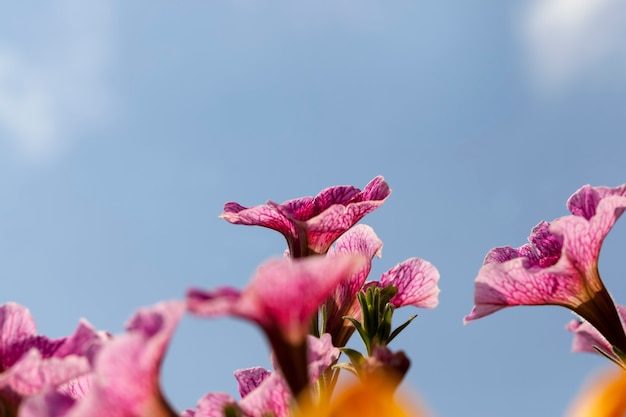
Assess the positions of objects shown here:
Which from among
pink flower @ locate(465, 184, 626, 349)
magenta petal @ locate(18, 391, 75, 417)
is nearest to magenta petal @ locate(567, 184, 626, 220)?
pink flower @ locate(465, 184, 626, 349)

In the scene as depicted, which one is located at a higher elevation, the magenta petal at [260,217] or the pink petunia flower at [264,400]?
the magenta petal at [260,217]

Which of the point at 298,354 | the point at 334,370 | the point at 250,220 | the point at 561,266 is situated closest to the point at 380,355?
the point at 298,354

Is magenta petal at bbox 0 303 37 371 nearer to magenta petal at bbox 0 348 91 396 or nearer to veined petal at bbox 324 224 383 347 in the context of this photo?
magenta petal at bbox 0 348 91 396

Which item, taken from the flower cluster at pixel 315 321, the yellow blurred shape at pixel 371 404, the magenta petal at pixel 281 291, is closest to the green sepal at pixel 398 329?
the flower cluster at pixel 315 321

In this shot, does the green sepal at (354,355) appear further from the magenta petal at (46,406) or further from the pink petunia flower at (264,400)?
the magenta petal at (46,406)

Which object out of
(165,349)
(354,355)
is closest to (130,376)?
(165,349)

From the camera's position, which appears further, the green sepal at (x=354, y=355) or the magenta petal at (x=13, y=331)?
the green sepal at (x=354, y=355)

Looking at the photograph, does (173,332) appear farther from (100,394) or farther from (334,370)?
(334,370)
